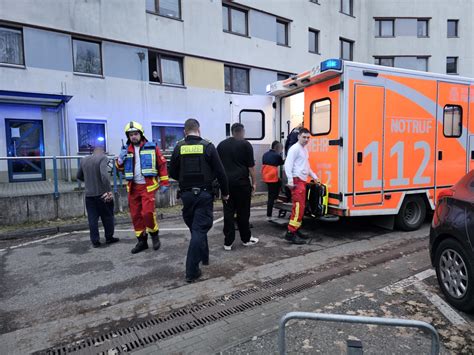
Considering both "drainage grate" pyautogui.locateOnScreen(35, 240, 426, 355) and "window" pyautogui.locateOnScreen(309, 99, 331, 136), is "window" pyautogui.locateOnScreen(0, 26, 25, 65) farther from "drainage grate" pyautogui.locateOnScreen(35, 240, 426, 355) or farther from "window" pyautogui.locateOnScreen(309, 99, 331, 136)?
"drainage grate" pyautogui.locateOnScreen(35, 240, 426, 355)

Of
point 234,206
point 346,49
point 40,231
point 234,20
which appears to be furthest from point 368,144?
point 346,49

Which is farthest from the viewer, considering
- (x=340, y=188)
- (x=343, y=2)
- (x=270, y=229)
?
(x=343, y=2)

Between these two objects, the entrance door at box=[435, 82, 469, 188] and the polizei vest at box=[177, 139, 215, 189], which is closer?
the polizei vest at box=[177, 139, 215, 189]

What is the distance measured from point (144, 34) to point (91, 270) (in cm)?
1268

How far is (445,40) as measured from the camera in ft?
87.9

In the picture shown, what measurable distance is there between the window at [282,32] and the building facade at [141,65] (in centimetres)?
6

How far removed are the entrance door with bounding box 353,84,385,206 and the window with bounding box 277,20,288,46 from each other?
15.5 m

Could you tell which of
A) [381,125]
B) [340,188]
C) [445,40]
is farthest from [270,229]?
[445,40]

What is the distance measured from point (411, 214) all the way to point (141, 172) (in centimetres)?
506

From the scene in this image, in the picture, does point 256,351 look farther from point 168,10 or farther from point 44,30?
point 168,10

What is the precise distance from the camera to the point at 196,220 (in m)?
4.46

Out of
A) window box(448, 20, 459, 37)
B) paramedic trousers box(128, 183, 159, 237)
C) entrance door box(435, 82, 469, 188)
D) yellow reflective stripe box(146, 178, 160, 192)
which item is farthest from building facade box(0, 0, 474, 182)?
window box(448, 20, 459, 37)

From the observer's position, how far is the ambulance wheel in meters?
6.55

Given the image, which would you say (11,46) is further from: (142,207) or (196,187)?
(196,187)
